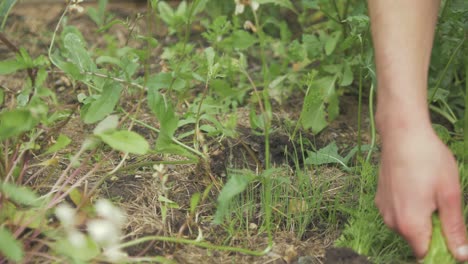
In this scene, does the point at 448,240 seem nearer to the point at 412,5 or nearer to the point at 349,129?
the point at 412,5

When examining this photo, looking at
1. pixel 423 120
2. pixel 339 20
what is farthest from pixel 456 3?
pixel 423 120

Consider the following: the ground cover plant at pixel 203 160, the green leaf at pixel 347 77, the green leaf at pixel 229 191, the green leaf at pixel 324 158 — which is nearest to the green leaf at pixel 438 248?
the ground cover plant at pixel 203 160

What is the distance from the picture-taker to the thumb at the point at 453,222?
52.2 inches

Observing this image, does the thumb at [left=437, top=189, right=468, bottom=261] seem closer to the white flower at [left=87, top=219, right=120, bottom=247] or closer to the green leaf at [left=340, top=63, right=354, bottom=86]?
the white flower at [left=87, top=219, right=120, bottom=247]

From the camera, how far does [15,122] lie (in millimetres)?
1486

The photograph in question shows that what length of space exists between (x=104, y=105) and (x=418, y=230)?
2.75 feet

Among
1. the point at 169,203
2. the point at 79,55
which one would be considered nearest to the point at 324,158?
the point at 169,203

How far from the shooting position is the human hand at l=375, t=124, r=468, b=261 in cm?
130

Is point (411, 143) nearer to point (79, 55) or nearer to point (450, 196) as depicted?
point (450, 196)

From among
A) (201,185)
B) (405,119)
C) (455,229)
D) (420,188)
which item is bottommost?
(201,185)

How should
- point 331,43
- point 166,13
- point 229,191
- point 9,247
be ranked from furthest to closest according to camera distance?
1. point 166,13
2. point 331,43
3. point 229,191
4. point 9,247

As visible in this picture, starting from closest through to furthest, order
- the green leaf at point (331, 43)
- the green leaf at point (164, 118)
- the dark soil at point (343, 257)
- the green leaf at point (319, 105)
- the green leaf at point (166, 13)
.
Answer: the dark soil at point (343, 257)
the green leaf at point (164, 118)
the green leaf at point (319, 105)
the green leaf at point (331, 43)
the green leaf at point (166, 13)

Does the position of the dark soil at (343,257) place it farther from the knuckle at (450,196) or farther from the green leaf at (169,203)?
the green leaf at (169,203)

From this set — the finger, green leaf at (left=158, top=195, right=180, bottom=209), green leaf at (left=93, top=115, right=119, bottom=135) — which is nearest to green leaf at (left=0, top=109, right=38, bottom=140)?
green leaf at (left=93, top=115, right=119, bottom=135)
